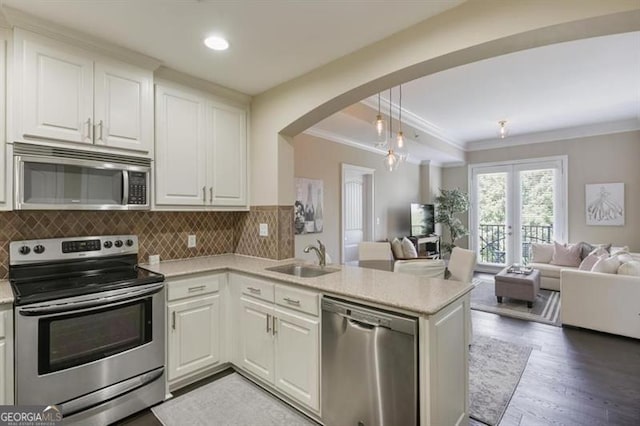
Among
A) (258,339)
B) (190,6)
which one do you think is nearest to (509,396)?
(258,339)

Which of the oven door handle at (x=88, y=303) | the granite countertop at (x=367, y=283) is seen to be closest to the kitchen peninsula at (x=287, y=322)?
the granite countertop at (x=367, y=283)

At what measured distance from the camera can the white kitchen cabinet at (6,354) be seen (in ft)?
5.65

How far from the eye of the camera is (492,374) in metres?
2.71

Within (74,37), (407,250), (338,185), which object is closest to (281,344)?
(74,37)

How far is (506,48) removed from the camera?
185 cm

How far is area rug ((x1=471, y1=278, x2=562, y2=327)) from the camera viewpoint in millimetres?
4088

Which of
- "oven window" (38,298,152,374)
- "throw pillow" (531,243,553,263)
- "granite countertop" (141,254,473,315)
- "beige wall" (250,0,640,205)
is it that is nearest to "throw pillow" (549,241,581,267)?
"throw pillow" (531,243,553,263)

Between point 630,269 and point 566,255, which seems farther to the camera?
point 566,255

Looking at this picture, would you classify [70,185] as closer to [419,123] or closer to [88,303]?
[88,303]

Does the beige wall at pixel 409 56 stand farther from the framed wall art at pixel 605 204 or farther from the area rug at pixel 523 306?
the framed wall art at pixel 605 204

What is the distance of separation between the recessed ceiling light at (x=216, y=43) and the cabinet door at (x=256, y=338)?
201cm

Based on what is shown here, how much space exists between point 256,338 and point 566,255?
573 cm

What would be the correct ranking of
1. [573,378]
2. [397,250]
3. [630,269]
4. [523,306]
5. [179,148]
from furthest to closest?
[397,250]
[523,306]
[630,269]
[179,148]
[573,378]

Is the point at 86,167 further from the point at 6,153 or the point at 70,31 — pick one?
the point at 70,31
